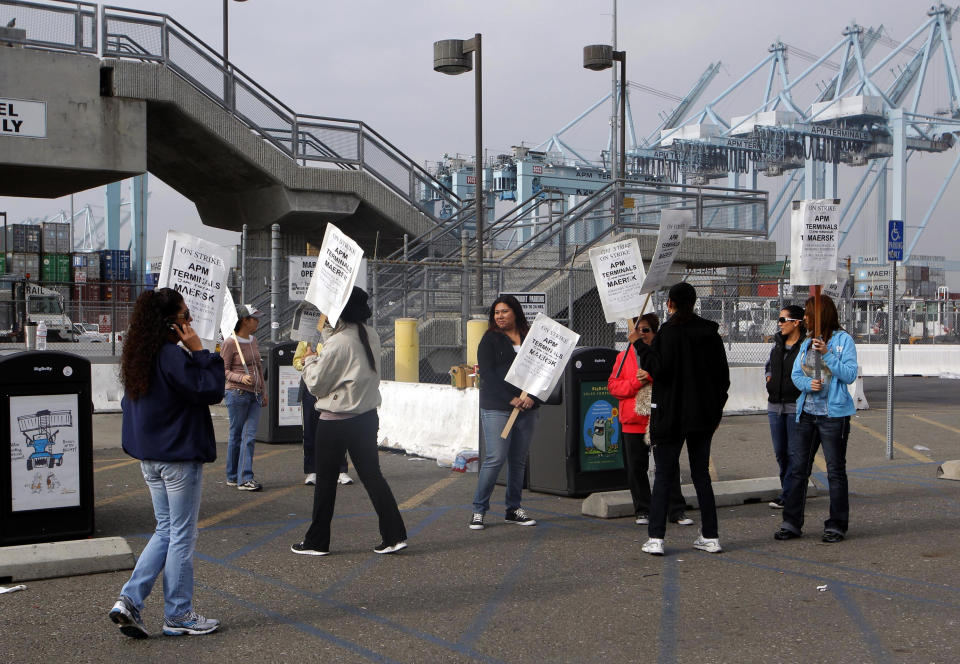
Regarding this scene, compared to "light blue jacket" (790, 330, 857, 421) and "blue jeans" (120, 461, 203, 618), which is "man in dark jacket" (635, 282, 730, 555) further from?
"blue jeans" (120, 461, 203, 618)

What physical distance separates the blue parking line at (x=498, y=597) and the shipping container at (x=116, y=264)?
46794 mm

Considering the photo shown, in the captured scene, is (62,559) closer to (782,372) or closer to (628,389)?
(628,389)

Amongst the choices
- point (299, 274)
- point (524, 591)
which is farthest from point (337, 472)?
point (299, 274)

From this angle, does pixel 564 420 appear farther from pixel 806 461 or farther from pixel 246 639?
pixel 246 639

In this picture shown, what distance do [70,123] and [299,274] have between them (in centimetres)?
677

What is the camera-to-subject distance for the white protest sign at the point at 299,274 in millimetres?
13688

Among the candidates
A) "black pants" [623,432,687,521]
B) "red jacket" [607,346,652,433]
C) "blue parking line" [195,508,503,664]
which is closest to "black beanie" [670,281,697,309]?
"red jacket" [607,346,652,433]

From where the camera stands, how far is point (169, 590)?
16.1ft

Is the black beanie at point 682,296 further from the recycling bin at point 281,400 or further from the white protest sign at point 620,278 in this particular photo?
the recycling bin at point 281,400

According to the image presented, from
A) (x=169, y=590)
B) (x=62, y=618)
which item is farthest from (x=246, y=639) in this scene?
(x=62, y=618)

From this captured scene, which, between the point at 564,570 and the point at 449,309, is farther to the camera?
the point at 449,309

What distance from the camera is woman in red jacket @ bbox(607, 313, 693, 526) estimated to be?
7.46 m

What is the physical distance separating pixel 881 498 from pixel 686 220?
343cm

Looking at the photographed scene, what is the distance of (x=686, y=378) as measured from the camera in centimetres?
661
